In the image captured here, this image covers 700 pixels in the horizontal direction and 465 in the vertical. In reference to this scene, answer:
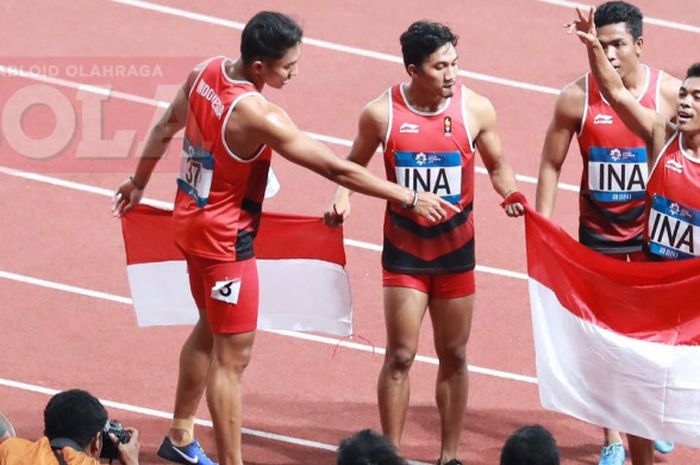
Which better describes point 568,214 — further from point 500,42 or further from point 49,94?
point 49,94

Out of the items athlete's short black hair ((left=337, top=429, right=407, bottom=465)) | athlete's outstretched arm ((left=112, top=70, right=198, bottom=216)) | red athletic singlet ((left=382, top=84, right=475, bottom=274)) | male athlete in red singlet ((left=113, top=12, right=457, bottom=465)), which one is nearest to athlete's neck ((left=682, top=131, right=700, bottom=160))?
red athletic singlet ((left=382, top=84, right=475, bottom=274))

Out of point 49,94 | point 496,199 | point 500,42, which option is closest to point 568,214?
point 496,199

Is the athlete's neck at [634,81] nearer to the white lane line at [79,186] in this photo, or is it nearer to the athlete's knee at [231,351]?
the athlete's knee at [231,351]

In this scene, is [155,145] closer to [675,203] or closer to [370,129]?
[370,129]

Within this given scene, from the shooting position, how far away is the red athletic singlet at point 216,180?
754 cm

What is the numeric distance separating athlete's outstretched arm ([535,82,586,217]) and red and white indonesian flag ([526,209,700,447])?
376 millimetres

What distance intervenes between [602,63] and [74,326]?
12.4 ft

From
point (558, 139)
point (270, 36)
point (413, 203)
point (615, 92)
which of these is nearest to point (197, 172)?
point (270, 36)

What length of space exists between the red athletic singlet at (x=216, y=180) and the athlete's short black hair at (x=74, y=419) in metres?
1.52

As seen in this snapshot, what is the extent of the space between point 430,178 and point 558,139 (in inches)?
34.0

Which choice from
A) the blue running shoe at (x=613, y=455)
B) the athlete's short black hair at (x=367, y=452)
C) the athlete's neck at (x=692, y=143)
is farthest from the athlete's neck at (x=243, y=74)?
the blue running shoe at (x=613, y=455)

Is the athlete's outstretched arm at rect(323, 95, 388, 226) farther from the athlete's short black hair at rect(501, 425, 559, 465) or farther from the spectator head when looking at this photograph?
the athlete's short black hair at rect(501, 425, 559, 465)

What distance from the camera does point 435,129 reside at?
7.83 metres

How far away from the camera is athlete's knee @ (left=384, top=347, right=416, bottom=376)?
796 cm
